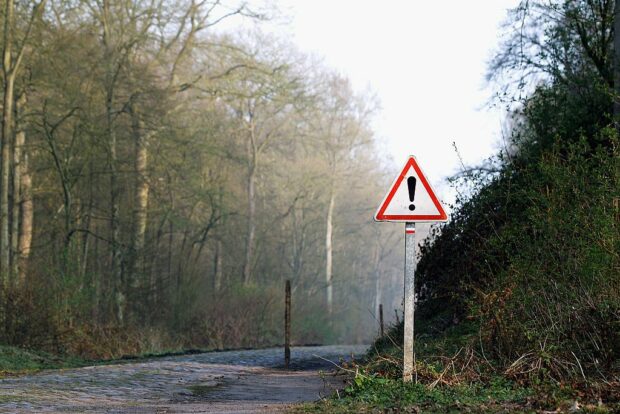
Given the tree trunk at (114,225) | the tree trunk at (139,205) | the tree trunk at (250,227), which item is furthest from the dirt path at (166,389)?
the tree trunk at (250,227)

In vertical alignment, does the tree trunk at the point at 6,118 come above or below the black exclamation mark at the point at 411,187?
above

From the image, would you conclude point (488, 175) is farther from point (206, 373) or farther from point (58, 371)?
point (58, 371)

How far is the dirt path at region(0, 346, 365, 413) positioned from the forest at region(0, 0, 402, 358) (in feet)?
21.8

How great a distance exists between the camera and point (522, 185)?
18.3 m

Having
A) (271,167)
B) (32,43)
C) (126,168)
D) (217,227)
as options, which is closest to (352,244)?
(271,167)

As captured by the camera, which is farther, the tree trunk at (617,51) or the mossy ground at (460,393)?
the tree trunk at (617,51)

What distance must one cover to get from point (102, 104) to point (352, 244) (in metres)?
43.1

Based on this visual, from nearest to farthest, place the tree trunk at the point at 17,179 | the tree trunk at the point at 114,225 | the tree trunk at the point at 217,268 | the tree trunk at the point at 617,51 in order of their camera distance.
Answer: the tree trunk at the point at 617,51 → the tree trunk at the point at 17,179 → the tree trunk at the point at 114,225 → the tree trunk at the point at 217,268

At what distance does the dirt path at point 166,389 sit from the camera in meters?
11.6

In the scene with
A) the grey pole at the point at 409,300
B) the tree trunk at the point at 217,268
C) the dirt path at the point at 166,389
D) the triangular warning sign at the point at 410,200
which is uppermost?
the tree trunk at the point at 217,268

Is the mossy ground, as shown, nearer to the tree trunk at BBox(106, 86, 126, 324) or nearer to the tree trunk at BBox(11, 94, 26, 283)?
the tree trunk at BBox(11, 94, 26, 283)

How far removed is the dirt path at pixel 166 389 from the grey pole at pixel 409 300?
114 centimetres

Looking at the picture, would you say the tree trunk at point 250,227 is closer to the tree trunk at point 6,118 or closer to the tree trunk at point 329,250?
the tree trunk at point 329,250

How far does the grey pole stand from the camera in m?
11.4
